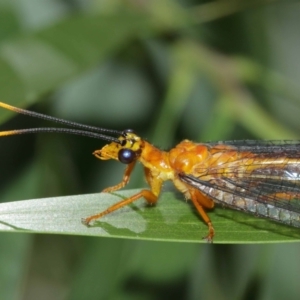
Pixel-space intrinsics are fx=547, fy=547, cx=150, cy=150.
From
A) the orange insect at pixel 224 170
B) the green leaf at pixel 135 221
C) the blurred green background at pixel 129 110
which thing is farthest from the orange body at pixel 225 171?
the blurred green background at pixel 129 110

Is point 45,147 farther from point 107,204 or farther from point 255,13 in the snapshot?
point 255,13

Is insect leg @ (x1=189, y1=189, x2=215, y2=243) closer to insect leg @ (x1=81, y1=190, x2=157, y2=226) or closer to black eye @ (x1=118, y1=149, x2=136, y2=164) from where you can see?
insect leg @ (x1=81, y1=190, x2=157, y2=226)

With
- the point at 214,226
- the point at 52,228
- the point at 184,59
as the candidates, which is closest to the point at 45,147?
the point at 184,59

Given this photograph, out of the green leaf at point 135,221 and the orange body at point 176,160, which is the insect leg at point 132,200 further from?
the orange body at point 176,160

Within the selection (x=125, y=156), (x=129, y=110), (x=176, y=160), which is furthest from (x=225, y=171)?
(x=129, y=110)

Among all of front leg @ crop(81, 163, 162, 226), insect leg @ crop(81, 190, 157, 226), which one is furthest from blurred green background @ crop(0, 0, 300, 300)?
insect leg @ crop(81, 190, 157, 226)

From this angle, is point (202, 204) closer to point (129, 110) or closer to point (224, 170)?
point (224, 170)
